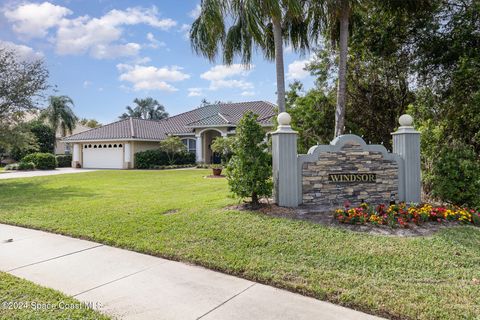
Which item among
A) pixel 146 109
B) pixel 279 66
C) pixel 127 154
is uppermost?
pixel 146 109

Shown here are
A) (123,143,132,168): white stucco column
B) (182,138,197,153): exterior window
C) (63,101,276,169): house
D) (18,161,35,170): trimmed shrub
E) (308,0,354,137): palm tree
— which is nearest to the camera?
(308,0,354,137): palm tree

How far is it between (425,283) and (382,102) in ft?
33.8

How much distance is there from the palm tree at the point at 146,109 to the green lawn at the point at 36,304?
52.8m

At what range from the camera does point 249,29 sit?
29.2ft

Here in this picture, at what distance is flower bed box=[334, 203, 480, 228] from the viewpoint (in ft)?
19.5

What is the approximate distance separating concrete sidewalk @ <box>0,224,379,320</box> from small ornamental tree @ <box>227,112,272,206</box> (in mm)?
2627

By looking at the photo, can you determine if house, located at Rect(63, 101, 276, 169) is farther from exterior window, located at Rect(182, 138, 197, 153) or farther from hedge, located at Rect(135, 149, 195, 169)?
hedge, located at Rect(135, 149, 195, 169)

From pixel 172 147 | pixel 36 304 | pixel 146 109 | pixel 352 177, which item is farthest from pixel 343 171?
pixel 146 109

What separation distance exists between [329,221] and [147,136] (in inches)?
959

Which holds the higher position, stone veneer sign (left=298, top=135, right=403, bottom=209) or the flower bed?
stone veneer sign (left=298, top=135, right=403, bottom=209)

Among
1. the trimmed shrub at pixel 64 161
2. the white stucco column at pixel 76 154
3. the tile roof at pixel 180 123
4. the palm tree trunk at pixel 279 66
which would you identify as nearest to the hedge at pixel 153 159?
the tile roof at pixel 180 123

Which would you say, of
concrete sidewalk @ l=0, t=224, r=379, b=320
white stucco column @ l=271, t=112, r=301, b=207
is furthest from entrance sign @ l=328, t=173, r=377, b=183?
concrete sidewalk @ l=0, t=224, r=379, b=320

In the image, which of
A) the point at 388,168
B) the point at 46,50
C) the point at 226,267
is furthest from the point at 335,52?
the point at 46,50

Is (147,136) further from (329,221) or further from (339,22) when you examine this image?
(329,221)
